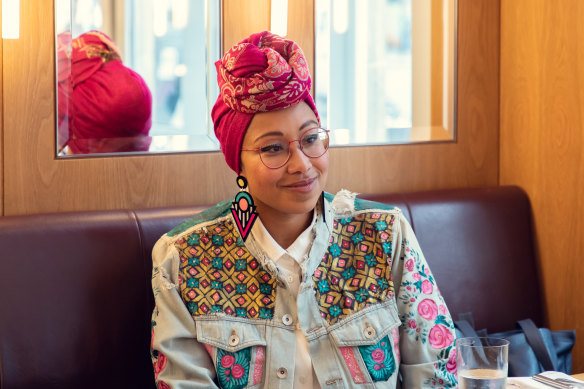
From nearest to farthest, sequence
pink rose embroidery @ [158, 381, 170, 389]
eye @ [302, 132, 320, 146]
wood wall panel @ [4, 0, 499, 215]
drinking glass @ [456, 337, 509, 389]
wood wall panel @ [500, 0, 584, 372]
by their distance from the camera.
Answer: drinking glass @ [456, 337, 509, 389]
pink rose embroidery @ [158, 381, 170, 389]
eye @ [302, 132, 320, 146]
wood wall panel @ [4, 0, 499, 215]
wood wall panel @ [500, 0, 584, 372]

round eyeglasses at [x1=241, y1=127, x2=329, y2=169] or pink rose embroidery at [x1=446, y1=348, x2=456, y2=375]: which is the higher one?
round eyeglasses at [x1=241, y1=127, x2=329, y2=169]

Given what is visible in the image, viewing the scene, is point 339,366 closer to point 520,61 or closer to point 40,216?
point 40,216

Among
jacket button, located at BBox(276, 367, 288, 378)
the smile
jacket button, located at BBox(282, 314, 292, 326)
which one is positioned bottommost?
jacket button, located at BBox(276, 367, 288, 378)

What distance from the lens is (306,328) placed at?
1.89m

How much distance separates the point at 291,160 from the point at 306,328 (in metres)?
0.40

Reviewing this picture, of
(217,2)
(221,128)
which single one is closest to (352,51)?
(217,2)

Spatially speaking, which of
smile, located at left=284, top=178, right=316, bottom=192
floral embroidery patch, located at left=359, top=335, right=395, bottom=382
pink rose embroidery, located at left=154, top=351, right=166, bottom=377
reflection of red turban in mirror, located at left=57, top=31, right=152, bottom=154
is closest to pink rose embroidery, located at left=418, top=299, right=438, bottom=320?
floral embroidery patch, located at left=359, top=335, right=395, bottom=382

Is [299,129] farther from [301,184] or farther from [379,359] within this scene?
[379,359]

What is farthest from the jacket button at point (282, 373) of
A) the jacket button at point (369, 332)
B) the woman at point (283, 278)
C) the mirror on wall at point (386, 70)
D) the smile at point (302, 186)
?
the mirror on wall at point (386, 70)

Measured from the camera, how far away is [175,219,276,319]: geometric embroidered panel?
1.90m

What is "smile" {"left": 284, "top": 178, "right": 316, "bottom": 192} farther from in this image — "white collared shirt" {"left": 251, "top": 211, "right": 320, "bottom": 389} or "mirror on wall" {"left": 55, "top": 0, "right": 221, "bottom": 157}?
"mirror on wall" {"left": 55, "top": 0, "right": 221, "bottom": 157}

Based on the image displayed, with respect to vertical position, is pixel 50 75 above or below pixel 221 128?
above

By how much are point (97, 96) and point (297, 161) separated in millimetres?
671

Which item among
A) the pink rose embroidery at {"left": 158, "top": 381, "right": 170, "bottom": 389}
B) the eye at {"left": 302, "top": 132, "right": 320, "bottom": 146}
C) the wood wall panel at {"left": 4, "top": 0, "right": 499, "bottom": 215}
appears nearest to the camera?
the pink rose embroidery at {"left": 158, "top": 381, "right": 170, "bottom": 389}
